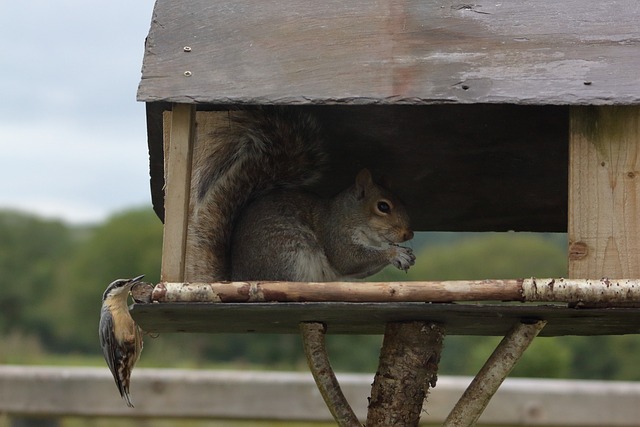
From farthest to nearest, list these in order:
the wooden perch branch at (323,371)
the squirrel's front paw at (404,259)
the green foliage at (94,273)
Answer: the green foliage at (94,273) < the squirrel's front paw at (404,259) < the wooden perch branch at (323,371)

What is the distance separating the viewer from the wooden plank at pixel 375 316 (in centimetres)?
165

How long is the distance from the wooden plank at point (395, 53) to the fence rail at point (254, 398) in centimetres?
177

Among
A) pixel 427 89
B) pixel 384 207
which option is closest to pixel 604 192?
pixel 427 89

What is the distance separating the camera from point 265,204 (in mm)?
2172

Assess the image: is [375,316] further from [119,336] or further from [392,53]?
[119,336]

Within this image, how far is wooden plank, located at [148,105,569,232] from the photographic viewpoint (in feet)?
7.41

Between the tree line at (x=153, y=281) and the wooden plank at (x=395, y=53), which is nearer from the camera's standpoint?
the wooden plank at (x=395, y=53)

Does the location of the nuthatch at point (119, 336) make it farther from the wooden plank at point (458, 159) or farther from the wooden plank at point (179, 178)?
the wooden plank at point (179, 178)

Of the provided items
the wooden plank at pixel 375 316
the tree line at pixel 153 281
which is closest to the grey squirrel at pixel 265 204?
the wooden plank at pixel 375 316

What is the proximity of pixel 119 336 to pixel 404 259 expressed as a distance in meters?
0.86

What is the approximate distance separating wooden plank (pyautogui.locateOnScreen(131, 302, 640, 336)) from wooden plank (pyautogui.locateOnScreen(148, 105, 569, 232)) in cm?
41

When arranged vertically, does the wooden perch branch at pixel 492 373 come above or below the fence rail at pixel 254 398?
above

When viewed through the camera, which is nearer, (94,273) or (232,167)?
(232,167)

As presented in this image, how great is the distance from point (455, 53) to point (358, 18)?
0.19 m
